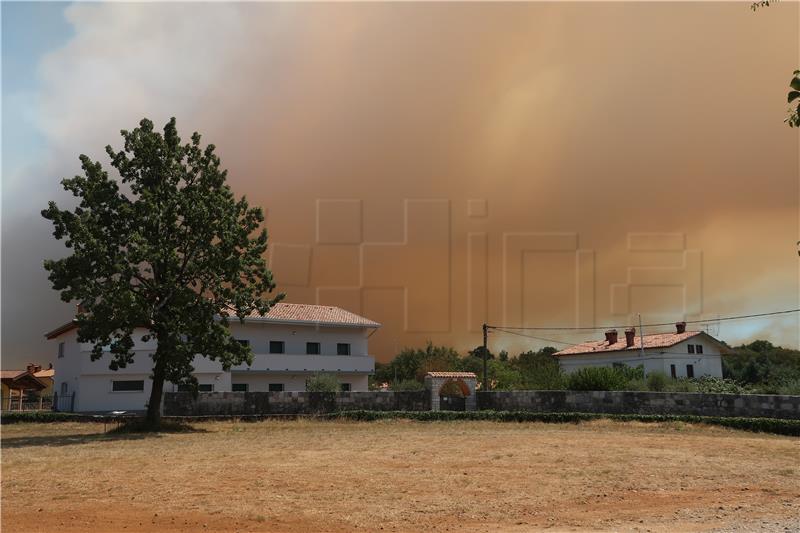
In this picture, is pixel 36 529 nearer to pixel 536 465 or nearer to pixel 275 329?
pixel 536 465

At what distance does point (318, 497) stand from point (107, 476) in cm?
673

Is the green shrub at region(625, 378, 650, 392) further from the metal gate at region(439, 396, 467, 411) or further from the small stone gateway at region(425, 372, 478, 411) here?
the metal gate at region(439, 396, 467, 411)

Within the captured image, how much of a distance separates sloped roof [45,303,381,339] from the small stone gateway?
19.2 metres

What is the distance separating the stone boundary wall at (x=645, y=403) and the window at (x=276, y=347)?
853 inches

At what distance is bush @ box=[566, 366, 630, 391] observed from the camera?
131ft

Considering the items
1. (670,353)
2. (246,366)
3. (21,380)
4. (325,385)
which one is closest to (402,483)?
(325,385)

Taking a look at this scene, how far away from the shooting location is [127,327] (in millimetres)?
33125

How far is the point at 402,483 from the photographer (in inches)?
637

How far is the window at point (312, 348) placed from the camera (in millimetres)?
57625

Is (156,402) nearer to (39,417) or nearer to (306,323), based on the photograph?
(39,417)

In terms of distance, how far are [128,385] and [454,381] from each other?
26435 mm

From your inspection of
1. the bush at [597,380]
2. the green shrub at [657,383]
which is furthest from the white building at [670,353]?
the bush at [597,380]

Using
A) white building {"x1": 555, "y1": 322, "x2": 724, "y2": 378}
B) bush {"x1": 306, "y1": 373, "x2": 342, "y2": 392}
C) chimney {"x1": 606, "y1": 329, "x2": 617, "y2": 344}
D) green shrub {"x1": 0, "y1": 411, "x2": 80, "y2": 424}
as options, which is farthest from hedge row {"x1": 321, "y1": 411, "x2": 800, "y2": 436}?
chimney {"x1": 606, "y1": 329, "x2": 617, "y2": 344}

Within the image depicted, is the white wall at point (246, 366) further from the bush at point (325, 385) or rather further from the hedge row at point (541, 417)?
the hedge row at point (541, 417)
